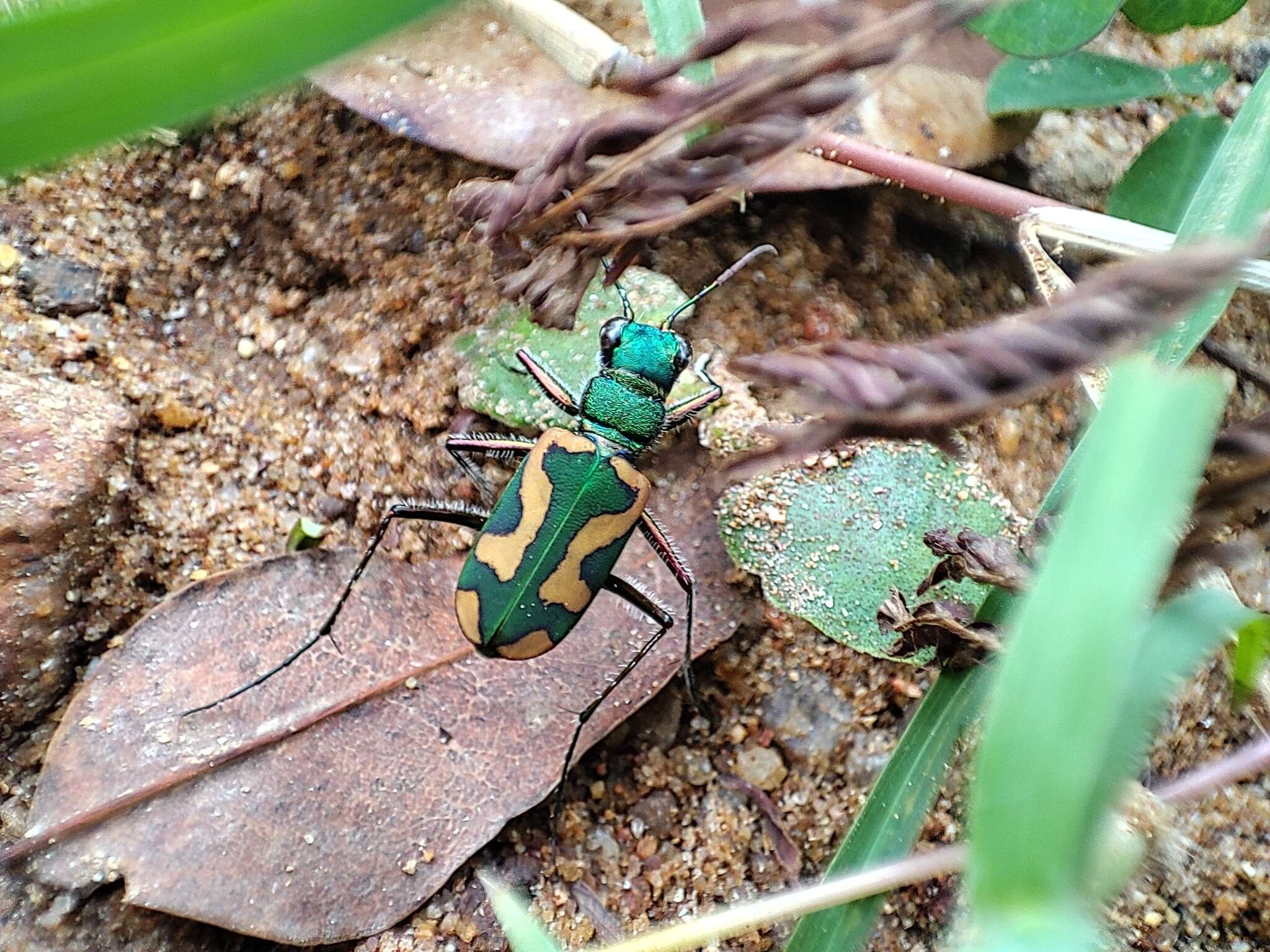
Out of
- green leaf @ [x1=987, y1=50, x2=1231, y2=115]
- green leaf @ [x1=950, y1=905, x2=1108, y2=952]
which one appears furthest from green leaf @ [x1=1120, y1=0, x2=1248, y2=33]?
green leaf @ [x1=950, y1=905, x2=1108, y2=952]

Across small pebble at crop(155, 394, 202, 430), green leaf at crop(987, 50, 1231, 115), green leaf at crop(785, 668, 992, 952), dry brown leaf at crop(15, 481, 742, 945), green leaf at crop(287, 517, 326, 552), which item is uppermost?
green leaf at crop(987, 50, 1231, 115)

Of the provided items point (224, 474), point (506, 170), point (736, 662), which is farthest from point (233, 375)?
point (736, 662)

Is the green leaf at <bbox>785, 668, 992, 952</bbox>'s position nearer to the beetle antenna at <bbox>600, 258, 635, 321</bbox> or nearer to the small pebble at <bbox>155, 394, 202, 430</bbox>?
the beetle antenna at <bbox>600, 258, 635, 321</bbox>

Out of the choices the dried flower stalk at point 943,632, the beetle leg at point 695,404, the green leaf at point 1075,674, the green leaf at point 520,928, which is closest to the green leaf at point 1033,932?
the green leaf at point 1075,674

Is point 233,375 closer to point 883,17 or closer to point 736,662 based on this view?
point 736,662

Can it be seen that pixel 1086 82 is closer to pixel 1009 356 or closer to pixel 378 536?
pixel 1009 356
